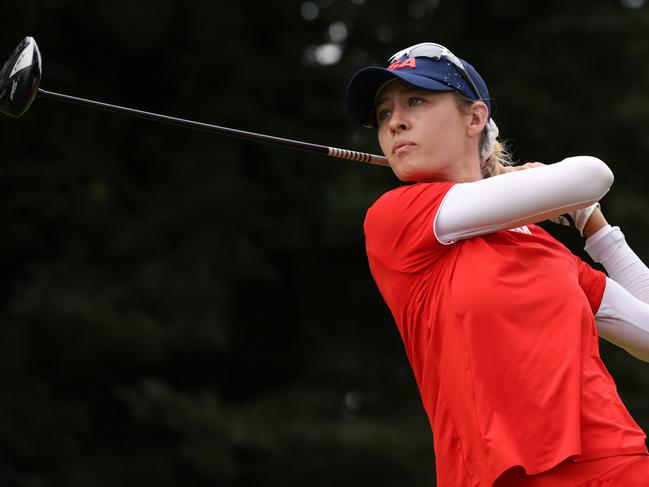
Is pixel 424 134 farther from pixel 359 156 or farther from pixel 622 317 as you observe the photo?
pixel 622 317

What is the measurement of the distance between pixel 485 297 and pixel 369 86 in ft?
2.06

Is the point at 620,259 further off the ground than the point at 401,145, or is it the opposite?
the point at 401,145

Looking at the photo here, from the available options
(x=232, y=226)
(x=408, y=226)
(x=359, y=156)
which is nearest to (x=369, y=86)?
(x=359, y=156)

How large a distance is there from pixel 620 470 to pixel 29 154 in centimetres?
999

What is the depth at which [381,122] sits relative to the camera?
9.60ft

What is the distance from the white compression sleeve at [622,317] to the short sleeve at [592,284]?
2 cm

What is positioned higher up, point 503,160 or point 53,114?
point 53,114

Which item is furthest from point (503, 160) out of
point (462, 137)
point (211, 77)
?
point (211, 77)

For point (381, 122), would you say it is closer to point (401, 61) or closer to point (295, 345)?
point (401, 61)

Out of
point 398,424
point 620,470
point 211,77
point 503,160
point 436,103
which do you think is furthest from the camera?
point 211,77

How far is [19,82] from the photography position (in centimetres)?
299

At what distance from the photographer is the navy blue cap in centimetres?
280

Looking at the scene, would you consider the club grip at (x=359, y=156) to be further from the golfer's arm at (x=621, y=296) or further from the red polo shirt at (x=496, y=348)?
the golfer's arm at (x=621, y=296)

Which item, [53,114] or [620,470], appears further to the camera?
[53,114]
